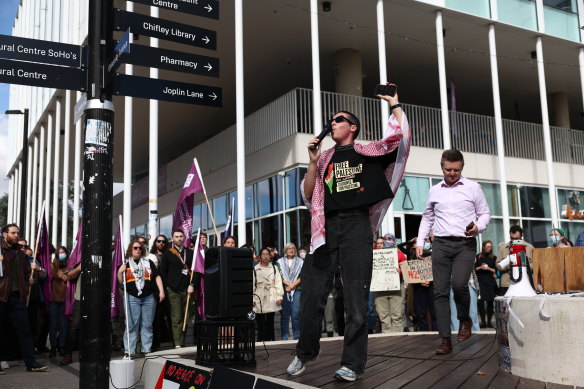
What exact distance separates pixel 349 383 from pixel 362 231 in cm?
106

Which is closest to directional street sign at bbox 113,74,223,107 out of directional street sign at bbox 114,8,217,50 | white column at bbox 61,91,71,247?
directional street sign at bbox 114,8,217,50

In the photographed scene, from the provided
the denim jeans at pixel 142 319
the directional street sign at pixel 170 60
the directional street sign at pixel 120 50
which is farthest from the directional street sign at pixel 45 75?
the denim jeans at pixel 142 319

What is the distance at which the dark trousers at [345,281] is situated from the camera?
4.11m

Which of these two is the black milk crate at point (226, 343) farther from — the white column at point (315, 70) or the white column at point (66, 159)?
the white column at point (66, 159)

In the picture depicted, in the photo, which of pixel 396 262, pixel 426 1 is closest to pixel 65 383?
pixel 396 262

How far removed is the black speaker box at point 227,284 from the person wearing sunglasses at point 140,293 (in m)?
4.42

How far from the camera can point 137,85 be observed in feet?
17.2

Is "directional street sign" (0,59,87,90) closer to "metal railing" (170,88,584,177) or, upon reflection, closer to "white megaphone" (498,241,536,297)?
"white megaphone" (498,241,536,297)

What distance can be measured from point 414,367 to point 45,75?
3.92 metres

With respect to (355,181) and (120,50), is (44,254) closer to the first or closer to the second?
(120,50)

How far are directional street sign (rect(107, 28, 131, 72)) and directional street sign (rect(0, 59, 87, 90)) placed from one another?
0.25 metres

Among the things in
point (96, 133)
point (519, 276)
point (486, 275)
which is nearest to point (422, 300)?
point (486, 275)

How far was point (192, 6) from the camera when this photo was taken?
5680 mm

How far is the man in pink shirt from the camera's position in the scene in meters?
5.52
